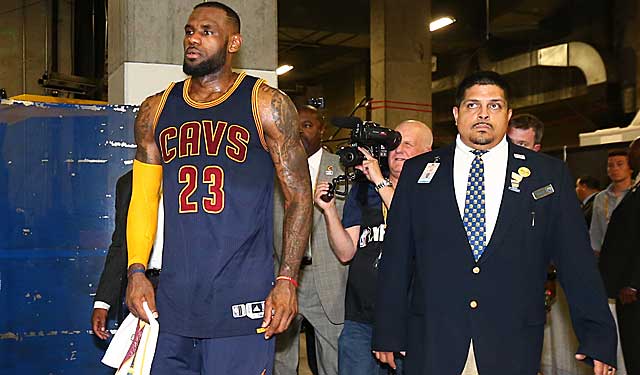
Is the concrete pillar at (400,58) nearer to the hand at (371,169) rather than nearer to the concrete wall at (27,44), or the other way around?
the concrete wall at (27,44)

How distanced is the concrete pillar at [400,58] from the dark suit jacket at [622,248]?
6930mm

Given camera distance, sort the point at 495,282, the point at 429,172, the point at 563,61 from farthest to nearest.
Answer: the point at 563,61 → the point at 429,172 → the point at 495,282

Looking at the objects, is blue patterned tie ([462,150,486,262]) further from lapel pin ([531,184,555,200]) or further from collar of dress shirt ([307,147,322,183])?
collar of dress shirt ([307,147,322,183])

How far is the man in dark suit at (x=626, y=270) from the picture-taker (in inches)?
192

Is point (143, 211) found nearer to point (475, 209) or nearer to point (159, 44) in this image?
point (475, 209)

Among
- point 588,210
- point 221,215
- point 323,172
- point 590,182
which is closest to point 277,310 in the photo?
point 221,215

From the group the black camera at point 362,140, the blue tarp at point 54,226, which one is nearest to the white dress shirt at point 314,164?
the black camera at point 362,140

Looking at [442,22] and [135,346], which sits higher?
[442,22]

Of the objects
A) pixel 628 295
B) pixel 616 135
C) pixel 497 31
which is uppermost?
pixel 497 31

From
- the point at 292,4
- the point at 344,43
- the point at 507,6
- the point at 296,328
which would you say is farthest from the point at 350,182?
the point at 344,43

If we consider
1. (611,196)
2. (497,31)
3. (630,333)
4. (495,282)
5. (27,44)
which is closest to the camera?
(495,282)

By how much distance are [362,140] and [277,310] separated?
46.3 inches

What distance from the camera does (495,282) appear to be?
2947mm

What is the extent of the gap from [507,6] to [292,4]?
13.0 feet
